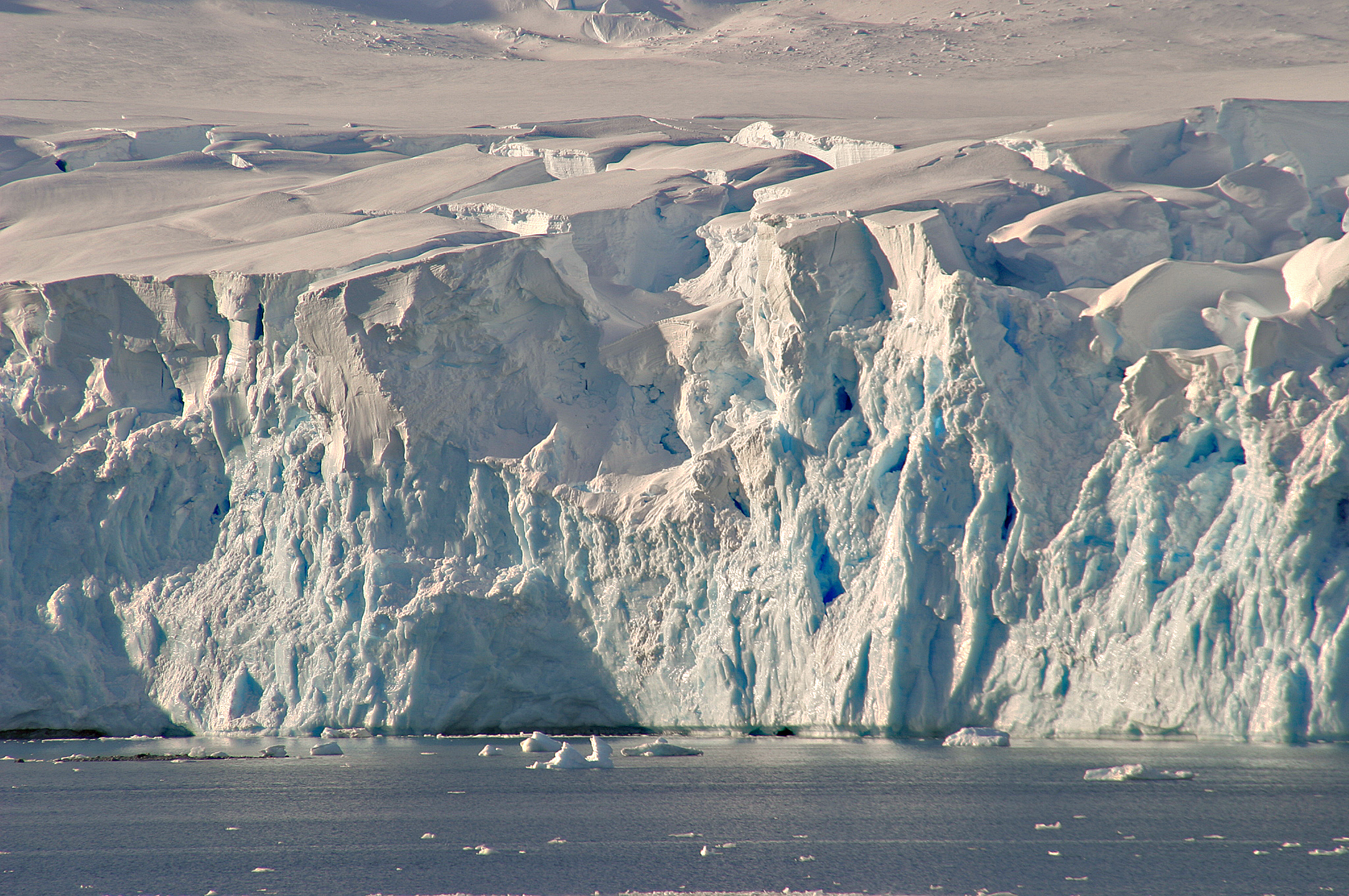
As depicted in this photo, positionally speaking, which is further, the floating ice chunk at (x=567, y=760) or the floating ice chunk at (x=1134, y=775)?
the floating ice chunk at (x=567, y=760)

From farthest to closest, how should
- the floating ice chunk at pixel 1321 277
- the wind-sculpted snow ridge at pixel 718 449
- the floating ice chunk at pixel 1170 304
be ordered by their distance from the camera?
the floating ice chunk at pixel 1170 304, the wind-sculpted snow ridge at pixel 718 449, the floating ice chunk at pixel 1321 277

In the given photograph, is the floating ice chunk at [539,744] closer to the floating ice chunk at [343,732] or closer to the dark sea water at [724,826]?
the dark sea water at [724,826]

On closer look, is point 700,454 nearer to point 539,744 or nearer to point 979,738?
point 539,744

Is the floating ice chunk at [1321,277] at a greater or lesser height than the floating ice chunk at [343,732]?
greater

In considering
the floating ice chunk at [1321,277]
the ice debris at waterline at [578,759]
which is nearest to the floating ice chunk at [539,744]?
the ice debris at waterline at [578,759]

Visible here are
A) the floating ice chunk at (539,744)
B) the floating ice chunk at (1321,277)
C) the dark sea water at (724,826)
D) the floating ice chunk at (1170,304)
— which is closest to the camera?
the dark sea water at (724,826)

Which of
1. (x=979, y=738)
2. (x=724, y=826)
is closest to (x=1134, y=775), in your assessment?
(x=979, y=738)

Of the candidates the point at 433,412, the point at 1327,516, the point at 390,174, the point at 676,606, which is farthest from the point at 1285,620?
the point at 390,174
